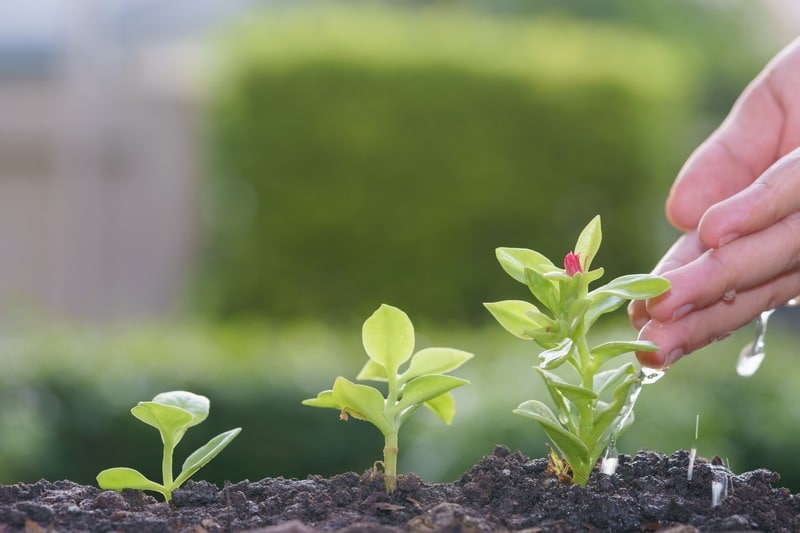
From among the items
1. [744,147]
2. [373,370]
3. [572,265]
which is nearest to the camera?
[572,265]

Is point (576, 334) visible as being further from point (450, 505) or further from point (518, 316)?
point (450, 505)

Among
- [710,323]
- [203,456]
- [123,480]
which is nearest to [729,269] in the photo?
[710,323]

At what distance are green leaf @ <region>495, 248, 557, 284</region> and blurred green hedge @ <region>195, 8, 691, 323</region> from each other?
6257 millimetres

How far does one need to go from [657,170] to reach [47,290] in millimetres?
7312

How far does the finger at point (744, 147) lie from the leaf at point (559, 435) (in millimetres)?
666

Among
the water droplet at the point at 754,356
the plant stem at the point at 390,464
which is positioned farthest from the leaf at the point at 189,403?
the water droplet at the point at 754,356

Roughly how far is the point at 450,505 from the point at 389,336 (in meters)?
0.25

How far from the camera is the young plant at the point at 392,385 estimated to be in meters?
1.21

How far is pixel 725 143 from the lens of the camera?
6.14 ft

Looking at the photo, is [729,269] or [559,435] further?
[729,269]

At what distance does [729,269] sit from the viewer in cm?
135

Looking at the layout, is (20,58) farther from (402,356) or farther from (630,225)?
(402,356)

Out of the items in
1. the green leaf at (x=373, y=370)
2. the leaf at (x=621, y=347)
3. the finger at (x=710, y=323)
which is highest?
the finger at (x=710, y=323)

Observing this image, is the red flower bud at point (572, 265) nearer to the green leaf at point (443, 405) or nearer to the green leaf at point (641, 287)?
the green leaf at point (641, 287)
